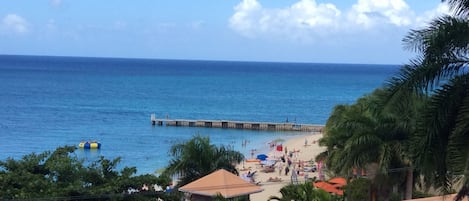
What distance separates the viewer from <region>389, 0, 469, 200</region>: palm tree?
30.2ft

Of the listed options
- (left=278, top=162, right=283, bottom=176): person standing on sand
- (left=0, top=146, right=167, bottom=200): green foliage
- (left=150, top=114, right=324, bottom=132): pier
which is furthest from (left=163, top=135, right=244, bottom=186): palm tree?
(left=150, top=114, right=324, bottom=132): pier

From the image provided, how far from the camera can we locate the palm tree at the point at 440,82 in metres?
9.22

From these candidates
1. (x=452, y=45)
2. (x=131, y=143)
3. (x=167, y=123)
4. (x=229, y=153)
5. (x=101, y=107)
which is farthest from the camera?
(x=101, y=107)

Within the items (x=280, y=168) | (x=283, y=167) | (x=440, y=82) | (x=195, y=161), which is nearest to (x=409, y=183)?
(x=195, y=161)

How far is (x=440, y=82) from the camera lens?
31.2 feet

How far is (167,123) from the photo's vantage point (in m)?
69.8

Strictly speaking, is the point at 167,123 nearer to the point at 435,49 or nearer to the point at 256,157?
the point at 256,157

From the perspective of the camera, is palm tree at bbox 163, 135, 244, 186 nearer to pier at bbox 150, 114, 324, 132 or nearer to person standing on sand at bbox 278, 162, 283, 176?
person standing on sand at bbox 278, 162, 283, 176

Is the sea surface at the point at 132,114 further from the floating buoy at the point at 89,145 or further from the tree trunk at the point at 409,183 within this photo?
the tree trunk at the point at 409,183

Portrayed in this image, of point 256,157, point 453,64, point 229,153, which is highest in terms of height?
point 453,64

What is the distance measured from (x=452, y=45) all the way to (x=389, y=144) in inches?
367

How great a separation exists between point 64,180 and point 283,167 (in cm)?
3136

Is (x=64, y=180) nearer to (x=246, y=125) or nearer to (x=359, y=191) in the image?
(x=359, y=191)

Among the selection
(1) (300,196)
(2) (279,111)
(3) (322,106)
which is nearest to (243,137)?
(2) (279,111)
